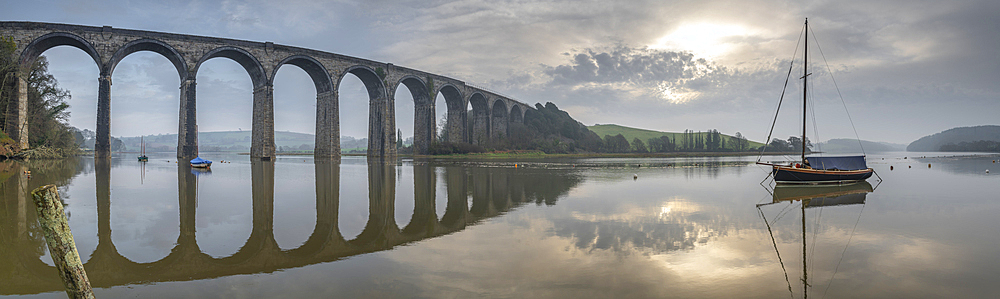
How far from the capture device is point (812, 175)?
19766 mm

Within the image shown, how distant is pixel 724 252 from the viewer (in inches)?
271

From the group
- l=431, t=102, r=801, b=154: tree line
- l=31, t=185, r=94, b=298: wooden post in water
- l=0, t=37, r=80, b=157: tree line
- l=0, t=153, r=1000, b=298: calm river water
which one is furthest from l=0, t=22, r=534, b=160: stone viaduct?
l=31, t=185, r=94, b=298: wooden post in water

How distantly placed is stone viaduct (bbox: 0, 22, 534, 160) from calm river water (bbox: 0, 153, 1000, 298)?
106 ft

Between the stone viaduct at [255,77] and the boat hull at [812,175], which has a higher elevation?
the stone viaduct at [255,77]

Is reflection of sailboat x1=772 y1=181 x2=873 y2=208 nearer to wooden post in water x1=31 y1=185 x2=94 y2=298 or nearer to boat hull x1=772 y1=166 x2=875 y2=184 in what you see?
boat hull x1=772 y1=166 x2=875 y2=184

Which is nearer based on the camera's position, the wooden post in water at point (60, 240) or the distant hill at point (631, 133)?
the wooden post in water at point (60, 240)

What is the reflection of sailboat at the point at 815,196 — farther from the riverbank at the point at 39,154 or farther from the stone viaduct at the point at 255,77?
the riverbank at the point at 39,154

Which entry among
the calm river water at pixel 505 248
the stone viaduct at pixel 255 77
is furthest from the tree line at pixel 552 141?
the calm river water at pixel 505 248

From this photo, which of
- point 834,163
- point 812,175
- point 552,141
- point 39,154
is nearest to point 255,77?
point 39,154

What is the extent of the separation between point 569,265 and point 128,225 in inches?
340

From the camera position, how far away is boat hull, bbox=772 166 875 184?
19578mm

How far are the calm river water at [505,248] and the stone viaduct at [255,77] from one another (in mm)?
32414

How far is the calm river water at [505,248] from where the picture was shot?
202 inches

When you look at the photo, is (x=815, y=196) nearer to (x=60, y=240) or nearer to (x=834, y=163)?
(x=834, y=163)
